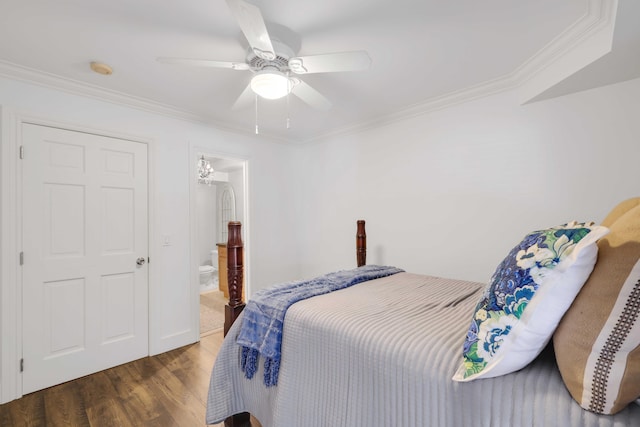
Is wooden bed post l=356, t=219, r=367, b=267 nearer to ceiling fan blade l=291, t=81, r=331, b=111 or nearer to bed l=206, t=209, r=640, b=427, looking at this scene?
bed l=206, t=209, r=640, b=427

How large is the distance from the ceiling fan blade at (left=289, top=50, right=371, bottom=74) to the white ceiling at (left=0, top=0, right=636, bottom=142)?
0.23 metres

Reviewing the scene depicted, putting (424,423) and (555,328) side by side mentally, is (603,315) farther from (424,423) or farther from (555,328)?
(424,423)

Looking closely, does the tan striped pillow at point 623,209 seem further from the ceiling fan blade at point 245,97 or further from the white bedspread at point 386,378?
the ceiling fan blade at point 245,97

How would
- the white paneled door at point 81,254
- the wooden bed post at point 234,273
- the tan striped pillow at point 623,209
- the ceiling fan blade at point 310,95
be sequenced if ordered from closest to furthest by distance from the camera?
the tan striped pillow at point 623,209
the wooden bed post at point 234,273
the ceiling fan blade at point 310,95
the white paneled door at point 81,254

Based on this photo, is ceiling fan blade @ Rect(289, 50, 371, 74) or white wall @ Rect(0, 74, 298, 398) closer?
ceiling fan blade @ Rect(289, 50, 371, 74)

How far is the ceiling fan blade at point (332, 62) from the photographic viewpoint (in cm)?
148

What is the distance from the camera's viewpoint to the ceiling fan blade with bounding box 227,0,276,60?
1.12 metres

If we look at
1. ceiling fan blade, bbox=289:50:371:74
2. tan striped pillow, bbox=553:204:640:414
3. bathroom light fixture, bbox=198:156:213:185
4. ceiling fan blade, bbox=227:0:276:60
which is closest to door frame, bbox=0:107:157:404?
ceiling fan blade, bbox=227:0:276:60

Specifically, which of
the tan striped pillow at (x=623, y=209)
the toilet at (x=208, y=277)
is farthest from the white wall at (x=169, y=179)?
the tan striped pillow at (x=623, y=209)

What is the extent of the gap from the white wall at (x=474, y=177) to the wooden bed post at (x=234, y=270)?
6.04ft

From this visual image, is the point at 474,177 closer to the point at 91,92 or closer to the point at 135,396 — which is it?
the point at 135,396

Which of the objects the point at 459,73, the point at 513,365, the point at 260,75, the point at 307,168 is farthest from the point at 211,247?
the point at 513,365

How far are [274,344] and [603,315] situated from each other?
128 centimetres

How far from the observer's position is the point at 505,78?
227 cm
